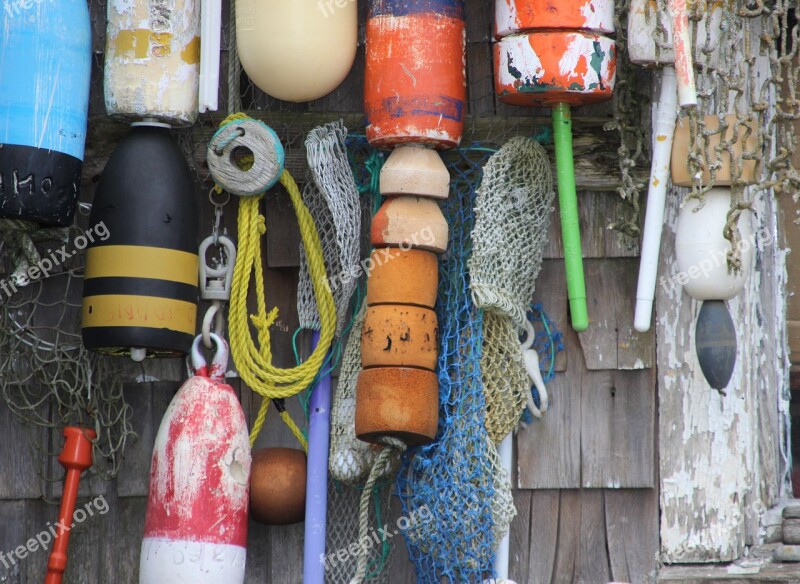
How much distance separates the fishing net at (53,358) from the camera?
127 inches

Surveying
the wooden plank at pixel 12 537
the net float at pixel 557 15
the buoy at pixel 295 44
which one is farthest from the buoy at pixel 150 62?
the wooden plank at pixel 12 537

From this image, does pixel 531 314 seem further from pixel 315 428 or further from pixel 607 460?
pixel 315 428

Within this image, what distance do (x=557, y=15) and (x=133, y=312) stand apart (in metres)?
1.21

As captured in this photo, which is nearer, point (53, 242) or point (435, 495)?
point (435, 495)

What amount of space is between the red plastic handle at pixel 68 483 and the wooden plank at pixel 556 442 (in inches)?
42.8

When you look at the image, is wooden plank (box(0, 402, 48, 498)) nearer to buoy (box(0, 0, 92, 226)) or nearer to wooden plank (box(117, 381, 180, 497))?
wooden plank (box(117, 381, 180, 497))

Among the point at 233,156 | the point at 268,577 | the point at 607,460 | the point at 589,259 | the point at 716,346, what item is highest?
the point at 233,156

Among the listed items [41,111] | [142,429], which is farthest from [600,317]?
[41,111]

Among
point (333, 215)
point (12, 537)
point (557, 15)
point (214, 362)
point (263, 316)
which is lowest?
point (12, 537)

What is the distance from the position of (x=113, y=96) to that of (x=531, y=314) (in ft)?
3.86

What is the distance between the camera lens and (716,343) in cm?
293

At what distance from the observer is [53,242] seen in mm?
3303

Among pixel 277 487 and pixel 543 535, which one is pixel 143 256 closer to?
pixel 277 487

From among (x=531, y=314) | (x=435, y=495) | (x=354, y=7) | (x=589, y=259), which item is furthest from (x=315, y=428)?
(x=354, y=7)
